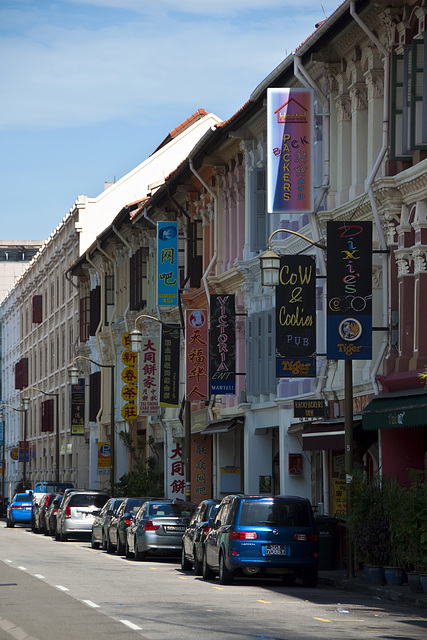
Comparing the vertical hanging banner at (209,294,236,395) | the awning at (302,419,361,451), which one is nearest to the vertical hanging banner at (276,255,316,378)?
the awning at (302,419,361,451)

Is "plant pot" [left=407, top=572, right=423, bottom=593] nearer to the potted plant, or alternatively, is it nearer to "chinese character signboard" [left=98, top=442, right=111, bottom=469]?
the potted plant

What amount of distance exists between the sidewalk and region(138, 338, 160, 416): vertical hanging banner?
21619 millimetres

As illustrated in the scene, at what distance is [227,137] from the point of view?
3834cm

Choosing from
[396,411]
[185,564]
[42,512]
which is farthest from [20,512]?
[396,411]

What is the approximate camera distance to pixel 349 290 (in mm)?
24438

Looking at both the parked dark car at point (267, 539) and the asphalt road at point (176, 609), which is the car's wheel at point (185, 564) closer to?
the asphalt road at point (176, 609)

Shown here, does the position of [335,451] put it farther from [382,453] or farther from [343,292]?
[343,292]

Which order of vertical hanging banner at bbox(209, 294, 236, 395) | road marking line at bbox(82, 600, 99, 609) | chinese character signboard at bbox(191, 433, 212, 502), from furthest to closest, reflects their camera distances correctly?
chinese character signboard at bbox(191, 433, 212, 502) → vertical hanging banner at bbox(209, 294, 236, 395) → road marking line at bbox(82, 600, 99, 609)

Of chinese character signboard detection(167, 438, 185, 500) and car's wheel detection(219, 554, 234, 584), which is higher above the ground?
chinese character signboard detection(167, 438, 185, 500)

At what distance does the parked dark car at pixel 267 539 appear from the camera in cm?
2241

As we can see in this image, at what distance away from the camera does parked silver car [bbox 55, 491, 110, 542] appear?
139 ft

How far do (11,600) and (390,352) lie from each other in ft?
32.5

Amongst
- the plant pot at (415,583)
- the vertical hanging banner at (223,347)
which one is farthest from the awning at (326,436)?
the vertical hanging banner at (223,347)

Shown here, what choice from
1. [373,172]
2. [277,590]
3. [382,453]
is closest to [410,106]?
[373,172]
